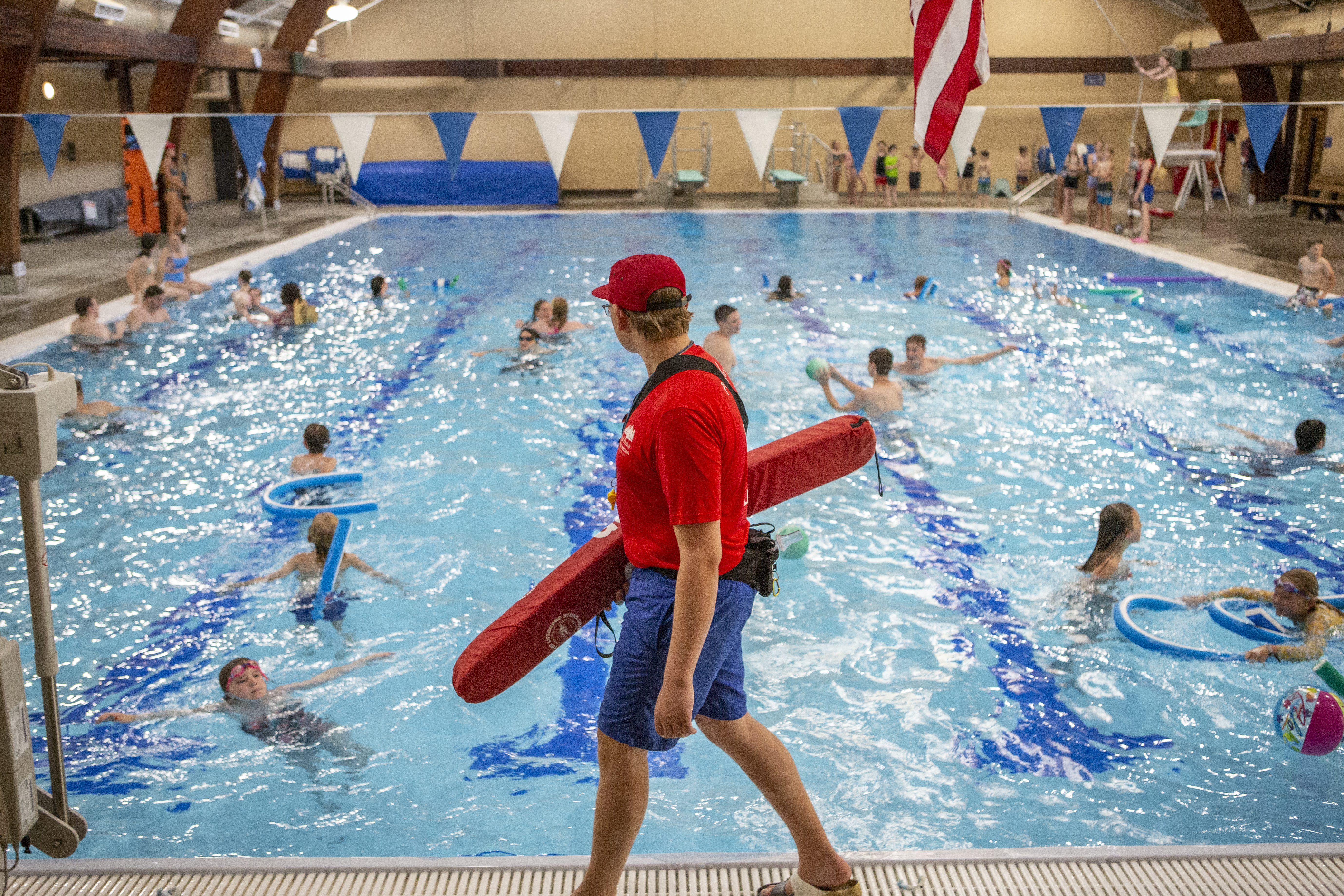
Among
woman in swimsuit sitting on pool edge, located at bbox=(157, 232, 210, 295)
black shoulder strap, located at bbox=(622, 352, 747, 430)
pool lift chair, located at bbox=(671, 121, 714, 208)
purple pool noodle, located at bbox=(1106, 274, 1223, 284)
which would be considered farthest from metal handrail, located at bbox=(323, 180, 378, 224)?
black shoulder strap, located at bbox=(622, 352, 747, 430)

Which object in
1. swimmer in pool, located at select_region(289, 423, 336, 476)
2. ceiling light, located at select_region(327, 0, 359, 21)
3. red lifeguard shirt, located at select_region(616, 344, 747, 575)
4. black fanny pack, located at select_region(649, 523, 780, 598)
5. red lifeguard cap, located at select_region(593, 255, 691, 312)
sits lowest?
swimmer in pool, located at select_region(289, 423, 336, 476)

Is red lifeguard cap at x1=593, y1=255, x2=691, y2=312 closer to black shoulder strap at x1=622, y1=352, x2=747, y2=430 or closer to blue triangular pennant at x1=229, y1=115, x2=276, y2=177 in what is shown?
black shoulder strap at x1=622, y1=352, x2=747, y2=430

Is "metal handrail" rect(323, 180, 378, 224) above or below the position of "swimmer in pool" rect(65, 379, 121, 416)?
above

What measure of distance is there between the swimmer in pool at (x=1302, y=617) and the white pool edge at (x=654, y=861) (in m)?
1.95

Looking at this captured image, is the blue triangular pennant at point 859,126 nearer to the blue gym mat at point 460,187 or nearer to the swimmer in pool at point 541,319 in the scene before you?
the swimmer in pool at point 541,319

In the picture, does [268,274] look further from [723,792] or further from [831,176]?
[831,176]

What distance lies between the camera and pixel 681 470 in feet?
6.07

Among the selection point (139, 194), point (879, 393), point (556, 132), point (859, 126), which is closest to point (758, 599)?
point (879, 393)

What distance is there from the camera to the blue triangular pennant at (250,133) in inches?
494

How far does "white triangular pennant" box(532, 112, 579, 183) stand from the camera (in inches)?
469

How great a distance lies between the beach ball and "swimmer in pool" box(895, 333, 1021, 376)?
4931 millimetres

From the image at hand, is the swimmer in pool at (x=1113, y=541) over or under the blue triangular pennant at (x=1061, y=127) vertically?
under

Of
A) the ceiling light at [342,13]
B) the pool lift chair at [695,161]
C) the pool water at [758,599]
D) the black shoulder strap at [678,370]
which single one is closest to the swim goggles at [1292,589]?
the pool water at [758,599]

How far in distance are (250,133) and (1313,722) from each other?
12.7 metres
